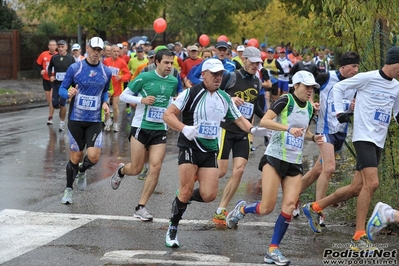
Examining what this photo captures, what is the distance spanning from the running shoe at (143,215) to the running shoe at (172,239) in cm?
112

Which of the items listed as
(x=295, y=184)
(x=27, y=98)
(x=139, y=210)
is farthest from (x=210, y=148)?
(x=27, y=98)

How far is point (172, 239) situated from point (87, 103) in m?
3.03

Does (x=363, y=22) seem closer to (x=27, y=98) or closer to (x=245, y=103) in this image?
(x=245, y=103)

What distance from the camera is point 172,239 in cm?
799

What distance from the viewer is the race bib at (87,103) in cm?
1036

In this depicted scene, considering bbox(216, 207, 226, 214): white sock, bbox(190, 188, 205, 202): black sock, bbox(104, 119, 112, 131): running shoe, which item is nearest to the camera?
bbox(190, 188, 205, 202): black sock

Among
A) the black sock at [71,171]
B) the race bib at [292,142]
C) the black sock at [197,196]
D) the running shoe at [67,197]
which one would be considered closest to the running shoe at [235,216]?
the black sock at [197,196]

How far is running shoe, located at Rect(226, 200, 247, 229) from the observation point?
8.62m

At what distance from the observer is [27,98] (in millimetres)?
26203

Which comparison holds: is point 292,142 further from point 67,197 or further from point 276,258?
point 67,197

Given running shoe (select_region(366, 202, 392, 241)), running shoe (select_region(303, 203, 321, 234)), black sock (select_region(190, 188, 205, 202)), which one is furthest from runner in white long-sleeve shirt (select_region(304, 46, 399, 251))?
black sock (select_region(190, 188, 205, 202))

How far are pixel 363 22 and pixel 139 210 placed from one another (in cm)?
347

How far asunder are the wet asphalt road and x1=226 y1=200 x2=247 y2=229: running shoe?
9 cm

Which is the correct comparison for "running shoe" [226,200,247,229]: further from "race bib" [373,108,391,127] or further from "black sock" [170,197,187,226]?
"race bib" [373,108,391,127]
